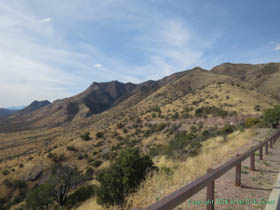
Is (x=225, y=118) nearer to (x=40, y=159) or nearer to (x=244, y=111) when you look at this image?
(x=244, y=111)

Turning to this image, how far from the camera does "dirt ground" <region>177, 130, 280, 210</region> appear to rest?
3.44 metres

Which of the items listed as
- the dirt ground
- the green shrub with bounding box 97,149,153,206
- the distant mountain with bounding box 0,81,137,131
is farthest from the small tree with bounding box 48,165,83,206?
the distant mountain with bounding box 0,81,137,131

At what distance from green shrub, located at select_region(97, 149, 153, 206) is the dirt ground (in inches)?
132

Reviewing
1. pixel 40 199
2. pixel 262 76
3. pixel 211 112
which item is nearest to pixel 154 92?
pixel 262 76

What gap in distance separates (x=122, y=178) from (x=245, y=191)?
5.23 meters

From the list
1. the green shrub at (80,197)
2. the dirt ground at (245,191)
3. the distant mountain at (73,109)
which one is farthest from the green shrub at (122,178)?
the distant mountain at (73,109)

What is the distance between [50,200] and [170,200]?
53.4 ft

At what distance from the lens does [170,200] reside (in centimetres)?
162

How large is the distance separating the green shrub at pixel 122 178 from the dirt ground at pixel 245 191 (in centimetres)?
335

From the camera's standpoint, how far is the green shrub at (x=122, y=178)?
7.22 m

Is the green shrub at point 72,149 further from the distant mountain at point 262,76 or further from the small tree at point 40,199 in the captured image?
the distant mountain at point 262,76

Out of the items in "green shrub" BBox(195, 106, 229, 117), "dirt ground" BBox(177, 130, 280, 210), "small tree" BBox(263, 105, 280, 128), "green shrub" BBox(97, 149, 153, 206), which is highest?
"green shrub" BBox(195, 106, 229, 117)

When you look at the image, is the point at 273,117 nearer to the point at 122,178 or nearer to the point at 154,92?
the point at 122,178

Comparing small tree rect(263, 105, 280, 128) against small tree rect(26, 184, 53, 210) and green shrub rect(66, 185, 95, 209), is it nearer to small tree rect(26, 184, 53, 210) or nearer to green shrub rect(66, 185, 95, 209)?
green shrub rect(66, 185, 95, 209)
